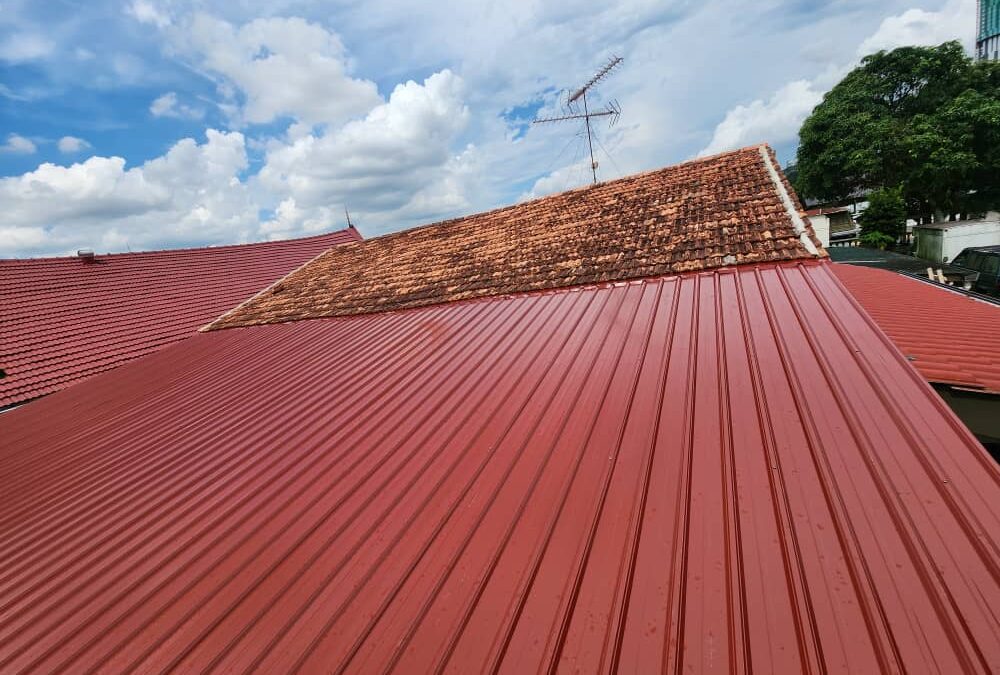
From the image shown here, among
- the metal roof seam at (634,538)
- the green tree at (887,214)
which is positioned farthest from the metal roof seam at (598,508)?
the green tree at (887,214)

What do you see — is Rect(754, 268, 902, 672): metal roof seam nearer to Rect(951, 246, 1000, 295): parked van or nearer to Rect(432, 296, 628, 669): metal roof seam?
Rect(432, 296, 628, 669): metal roof seam

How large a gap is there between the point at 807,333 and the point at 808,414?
36.0 inches

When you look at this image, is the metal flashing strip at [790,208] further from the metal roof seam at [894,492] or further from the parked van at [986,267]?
the parked van at [986,267]

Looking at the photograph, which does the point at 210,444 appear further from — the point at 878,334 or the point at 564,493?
the point at 878,334

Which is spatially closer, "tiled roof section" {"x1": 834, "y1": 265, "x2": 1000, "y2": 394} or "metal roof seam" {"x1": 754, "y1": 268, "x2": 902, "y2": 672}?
"metal roof seam" {"x1": 754, "y1": 268, "x2": 902, "y2": 672}

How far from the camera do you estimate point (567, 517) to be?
5.87 ft

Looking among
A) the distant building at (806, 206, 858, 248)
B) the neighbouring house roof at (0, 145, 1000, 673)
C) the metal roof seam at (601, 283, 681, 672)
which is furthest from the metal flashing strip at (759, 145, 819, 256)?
the distant building at (806, 206, 858, 248)

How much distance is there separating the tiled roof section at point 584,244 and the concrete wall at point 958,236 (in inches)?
859

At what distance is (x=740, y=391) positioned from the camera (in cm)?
229

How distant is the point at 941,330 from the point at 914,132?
83.2 ft

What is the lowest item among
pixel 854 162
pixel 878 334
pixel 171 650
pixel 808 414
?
pixel 171 650

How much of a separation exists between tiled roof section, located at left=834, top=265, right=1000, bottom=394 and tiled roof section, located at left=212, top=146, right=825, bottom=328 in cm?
128

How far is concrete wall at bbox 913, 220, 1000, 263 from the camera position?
18938mm

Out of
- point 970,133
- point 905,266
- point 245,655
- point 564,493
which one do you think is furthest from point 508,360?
point 970,133
